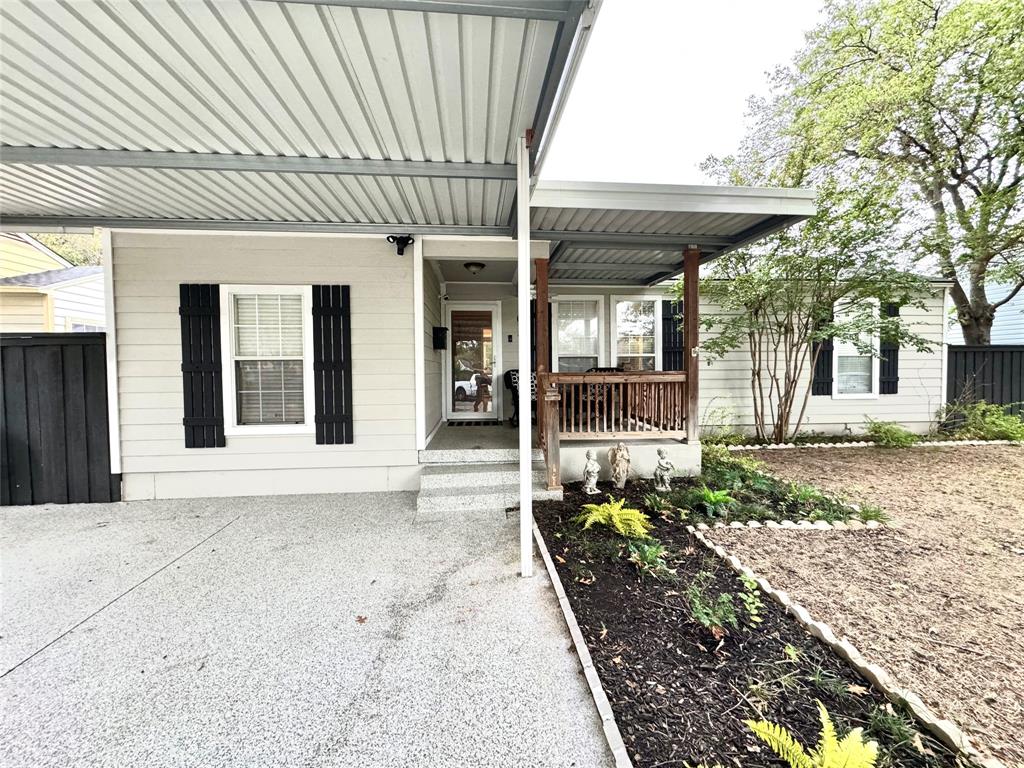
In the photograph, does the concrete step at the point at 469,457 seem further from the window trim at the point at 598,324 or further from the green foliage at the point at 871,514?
the green foliage at the point at 871,514

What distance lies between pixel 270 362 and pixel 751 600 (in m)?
4.66

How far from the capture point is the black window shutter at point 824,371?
675 centimetres

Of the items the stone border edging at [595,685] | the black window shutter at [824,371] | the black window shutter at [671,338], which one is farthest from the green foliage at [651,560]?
the black window shutter at [824,371]

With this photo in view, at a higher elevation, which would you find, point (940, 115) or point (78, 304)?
point (940, 115)

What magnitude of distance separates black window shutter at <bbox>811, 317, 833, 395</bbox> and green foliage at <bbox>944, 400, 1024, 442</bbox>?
2101mm

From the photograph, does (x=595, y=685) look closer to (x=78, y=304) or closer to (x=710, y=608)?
(x=710, y=608)

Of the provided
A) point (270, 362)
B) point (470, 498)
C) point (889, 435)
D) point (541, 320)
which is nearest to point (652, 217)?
point (541, 320)

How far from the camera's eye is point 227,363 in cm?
418

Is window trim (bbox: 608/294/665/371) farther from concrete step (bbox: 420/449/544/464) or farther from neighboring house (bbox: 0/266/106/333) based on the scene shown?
neighboring house (bbox: 0/266/106/333)

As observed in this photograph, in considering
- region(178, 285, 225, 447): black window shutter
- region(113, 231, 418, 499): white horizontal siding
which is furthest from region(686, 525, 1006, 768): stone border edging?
region(178, 285, 225, 447): black window shutter

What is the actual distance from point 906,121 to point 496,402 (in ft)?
30.3

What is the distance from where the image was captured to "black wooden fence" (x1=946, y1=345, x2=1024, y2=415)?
7031mm

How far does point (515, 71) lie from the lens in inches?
79.6

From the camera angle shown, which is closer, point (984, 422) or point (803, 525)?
point (803, 525)
